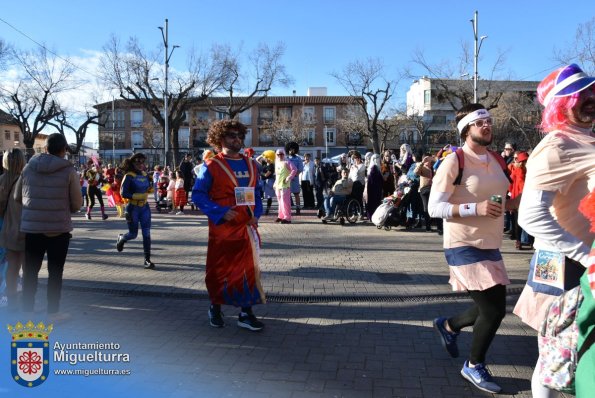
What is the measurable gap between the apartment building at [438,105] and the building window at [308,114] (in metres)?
13.4

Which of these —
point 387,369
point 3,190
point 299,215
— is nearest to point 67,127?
point 299,215

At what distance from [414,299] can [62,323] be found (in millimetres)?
3906

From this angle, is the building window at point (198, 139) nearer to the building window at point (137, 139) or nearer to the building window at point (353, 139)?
the building window at point (137, 139)

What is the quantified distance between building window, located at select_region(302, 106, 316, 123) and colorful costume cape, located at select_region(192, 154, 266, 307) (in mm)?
67150

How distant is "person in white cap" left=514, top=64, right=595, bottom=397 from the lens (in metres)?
2.57

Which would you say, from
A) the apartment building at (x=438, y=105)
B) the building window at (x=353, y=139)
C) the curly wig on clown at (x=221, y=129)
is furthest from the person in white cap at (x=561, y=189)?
the building window at (x=353, y=139)

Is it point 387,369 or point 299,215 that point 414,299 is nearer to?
point 387,369

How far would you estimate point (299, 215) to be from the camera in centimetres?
1493

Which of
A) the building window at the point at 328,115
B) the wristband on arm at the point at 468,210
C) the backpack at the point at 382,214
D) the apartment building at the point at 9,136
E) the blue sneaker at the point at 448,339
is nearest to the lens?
the wristband on arm at the point at 468,210

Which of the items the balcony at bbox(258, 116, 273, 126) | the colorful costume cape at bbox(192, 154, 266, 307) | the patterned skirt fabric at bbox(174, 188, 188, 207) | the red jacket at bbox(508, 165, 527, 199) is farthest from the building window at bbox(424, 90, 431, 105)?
the colorful costume cape at bbox(192, 154, 266, 307)

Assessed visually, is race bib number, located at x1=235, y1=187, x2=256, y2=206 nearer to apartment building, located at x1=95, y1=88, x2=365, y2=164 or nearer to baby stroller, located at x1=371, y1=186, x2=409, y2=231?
baby stroller, located at x1=371, y1=186, x2=409, y2=231

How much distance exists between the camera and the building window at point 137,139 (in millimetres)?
75812

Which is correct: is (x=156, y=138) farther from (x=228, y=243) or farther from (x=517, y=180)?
(x=228, y=243)

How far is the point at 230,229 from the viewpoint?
187 inches
